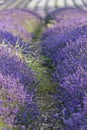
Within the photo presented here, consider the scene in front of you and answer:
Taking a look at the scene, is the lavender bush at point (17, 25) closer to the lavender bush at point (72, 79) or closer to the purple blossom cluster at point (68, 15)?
the purple blossom cluster at point (68, 15)

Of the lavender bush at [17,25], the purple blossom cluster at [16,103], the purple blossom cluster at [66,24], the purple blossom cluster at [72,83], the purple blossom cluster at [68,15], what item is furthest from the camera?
the purple blossom cluster at [68,15]

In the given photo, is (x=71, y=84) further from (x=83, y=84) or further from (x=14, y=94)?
(x=14, y=94)

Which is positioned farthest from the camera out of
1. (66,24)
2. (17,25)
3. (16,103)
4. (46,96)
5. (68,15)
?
(68,15)

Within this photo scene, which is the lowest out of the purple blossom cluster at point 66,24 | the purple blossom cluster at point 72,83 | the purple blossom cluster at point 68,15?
the purple blossom cluster at point 68,15

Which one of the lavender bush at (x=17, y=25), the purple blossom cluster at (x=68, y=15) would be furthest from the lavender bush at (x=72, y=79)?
the purple blossom cluster at (x=68, y=15)

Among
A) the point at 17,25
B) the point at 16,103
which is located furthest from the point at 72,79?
the point at 17,25

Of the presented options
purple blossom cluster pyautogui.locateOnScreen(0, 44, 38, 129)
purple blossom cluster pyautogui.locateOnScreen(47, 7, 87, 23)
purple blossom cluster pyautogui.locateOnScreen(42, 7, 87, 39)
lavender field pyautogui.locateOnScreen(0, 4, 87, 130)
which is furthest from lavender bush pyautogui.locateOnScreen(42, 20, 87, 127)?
purple blossom cluster pyautogui.locateOnScreen(47, 7, 87, 23)

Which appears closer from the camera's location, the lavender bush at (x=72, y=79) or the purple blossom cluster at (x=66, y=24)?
the lavender bush at (x=72, y=79)

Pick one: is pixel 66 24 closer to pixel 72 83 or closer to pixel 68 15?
pixel 68 15

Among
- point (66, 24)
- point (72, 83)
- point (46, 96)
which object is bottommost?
point (46, 96)

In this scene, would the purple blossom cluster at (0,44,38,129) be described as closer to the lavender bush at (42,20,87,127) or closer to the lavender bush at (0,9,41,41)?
the lavender bush at (42,20,87,127)

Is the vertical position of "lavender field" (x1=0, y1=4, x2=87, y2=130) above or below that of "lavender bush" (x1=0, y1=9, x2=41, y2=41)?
above
